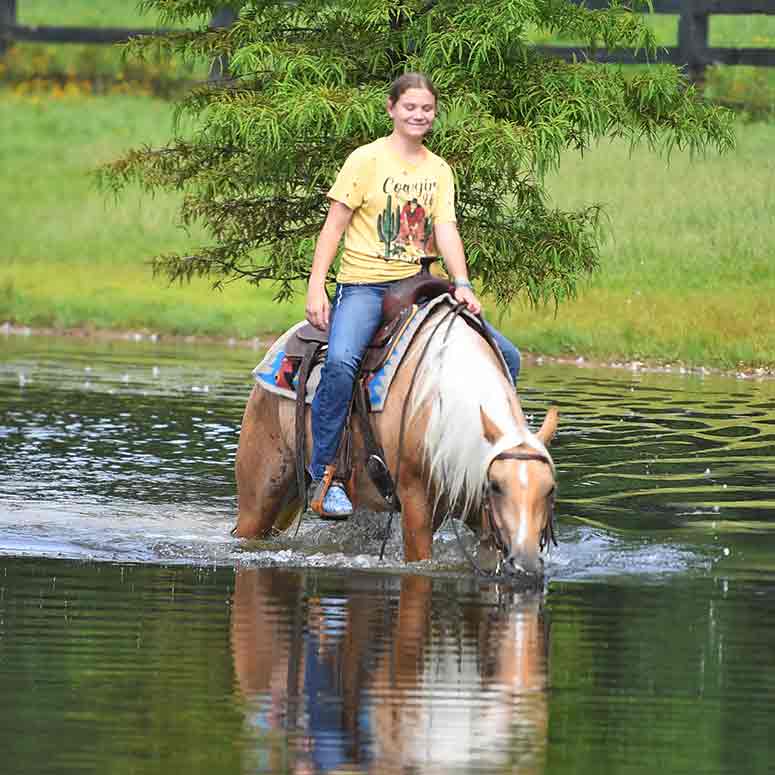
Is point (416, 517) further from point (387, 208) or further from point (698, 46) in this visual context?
point (698, 46)

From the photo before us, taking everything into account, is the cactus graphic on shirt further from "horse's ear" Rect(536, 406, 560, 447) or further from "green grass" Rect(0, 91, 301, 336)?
"green grass" Rect(0, 91, 301, 336)

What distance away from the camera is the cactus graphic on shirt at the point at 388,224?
9258mm

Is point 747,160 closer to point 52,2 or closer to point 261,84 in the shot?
point 261,84

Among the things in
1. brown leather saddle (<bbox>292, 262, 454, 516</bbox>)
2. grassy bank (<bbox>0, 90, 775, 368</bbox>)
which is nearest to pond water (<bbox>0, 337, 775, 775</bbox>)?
brown leather saddle (<bbox>292, 262, 454, 516</bbox>)

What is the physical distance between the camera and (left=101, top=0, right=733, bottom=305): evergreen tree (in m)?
14.4

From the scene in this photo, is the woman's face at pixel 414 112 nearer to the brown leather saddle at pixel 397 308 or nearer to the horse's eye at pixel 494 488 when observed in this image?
the brown leather saddle at pixel 397 308

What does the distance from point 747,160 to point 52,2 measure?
17627 millimetres

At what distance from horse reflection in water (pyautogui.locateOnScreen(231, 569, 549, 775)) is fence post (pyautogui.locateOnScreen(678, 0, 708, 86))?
21426 millimetres

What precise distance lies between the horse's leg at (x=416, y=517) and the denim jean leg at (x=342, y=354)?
465mm

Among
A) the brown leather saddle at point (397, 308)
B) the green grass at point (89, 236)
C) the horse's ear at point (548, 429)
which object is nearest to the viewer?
the horse's ear at point (548, 429)

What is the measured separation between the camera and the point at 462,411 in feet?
28.6

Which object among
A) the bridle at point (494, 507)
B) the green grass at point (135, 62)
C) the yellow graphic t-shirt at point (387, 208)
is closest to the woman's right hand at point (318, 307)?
the yellow graphic t-shirt at point (387, 208)

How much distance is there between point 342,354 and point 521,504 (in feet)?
4.49

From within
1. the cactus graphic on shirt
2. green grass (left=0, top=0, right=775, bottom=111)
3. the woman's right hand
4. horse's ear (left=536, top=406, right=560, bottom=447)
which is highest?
green grass (left=0, top=0, right=775, bottom=111)
